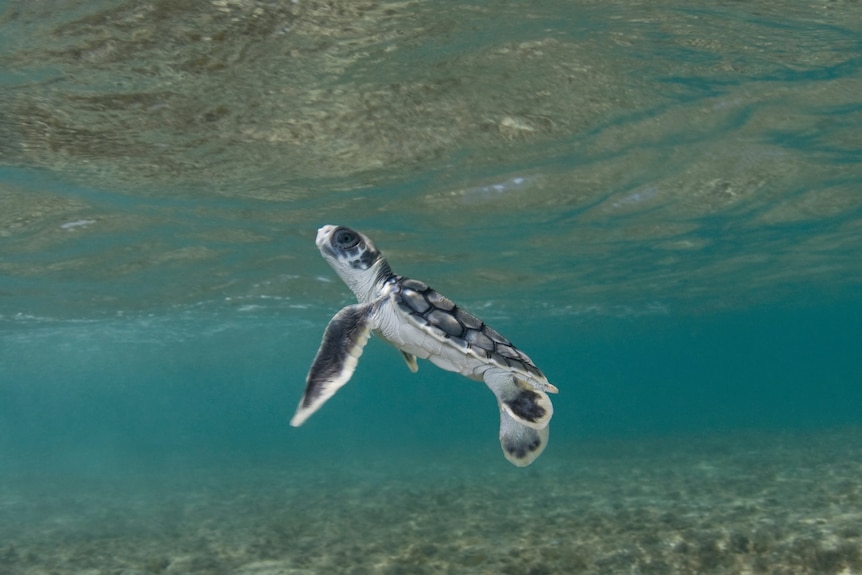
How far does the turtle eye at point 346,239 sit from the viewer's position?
6207mm

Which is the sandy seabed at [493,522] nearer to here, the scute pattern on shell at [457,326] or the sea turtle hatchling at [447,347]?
the sea turtle hatchling at [447,347]

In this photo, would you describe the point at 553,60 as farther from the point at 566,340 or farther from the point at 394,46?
the point at 566,340

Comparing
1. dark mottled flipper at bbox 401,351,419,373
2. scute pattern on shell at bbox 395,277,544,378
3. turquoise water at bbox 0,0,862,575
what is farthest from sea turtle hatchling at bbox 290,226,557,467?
turquoise water at bbox 0,0,862,575

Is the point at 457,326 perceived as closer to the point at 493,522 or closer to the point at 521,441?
the point at 521,441

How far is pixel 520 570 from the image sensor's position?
7.75m

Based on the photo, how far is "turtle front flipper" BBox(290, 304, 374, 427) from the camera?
4.65m

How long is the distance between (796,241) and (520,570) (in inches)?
815

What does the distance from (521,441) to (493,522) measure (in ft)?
19.4

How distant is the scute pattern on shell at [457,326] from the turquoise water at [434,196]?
3.61m

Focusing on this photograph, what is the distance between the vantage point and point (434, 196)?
15289 mm

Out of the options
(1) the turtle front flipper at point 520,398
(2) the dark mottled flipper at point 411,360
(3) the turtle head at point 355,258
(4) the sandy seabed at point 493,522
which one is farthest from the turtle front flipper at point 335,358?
(4) the sandy seabed at point 493,522

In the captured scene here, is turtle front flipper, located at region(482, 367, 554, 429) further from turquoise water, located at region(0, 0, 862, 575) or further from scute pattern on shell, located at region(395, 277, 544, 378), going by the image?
turquoise water, located at region(0, 0, 862, 575)

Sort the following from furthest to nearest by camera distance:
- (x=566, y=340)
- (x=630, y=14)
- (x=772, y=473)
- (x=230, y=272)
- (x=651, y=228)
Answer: (x=566, y=340) → (x=230, y=272) → (x=651, y=228) → (x=772, y=473) → (x=630, y=14)

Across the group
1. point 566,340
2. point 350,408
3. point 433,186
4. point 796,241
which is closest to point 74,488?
point 433,186
